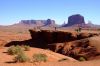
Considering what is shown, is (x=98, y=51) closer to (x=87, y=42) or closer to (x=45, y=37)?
(x=87, y=42)

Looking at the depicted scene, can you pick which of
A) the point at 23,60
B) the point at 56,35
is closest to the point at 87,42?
the point at 56,35

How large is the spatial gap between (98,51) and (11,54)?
947 cm

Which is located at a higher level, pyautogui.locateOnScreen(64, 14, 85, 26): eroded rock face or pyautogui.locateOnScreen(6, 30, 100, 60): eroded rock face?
pyautogui.locateOnScreen(64, 14, 85, 26): eroded rock face

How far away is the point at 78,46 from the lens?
105 feet

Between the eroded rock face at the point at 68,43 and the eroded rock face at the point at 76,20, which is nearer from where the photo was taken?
the eroded rock face at the point at 68,43

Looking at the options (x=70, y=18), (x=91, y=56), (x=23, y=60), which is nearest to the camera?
(x=23, y=60)

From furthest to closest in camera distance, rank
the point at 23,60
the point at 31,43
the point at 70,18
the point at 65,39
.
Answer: the point at 70,18 < the point at 31,43 < the point at 65,39 < the point at 23,60

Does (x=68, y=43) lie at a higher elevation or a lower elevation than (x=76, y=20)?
lower

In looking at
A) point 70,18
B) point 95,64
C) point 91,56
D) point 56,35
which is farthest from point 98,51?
point 70,18

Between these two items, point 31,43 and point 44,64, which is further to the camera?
point 31,43

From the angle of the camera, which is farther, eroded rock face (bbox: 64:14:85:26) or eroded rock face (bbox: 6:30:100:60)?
eroded rock face (bbox: 64:14:85:26)

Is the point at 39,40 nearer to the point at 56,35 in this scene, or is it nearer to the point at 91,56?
the point at 56,35

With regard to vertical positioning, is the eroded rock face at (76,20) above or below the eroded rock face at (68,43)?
above

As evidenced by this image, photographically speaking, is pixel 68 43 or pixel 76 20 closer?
pixel 68 43
